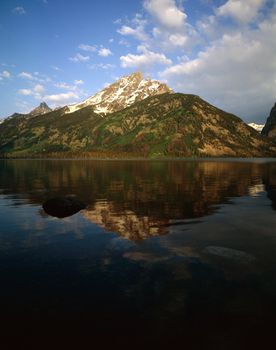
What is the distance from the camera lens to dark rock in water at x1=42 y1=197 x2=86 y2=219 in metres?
41.2

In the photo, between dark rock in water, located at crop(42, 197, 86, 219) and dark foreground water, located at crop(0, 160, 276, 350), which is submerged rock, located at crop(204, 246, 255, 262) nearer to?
dark foreground water, located at crop(0, 160, 276, 350)

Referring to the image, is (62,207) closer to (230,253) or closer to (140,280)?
(230,253)

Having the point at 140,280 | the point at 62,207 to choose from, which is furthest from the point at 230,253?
the point at 62,207

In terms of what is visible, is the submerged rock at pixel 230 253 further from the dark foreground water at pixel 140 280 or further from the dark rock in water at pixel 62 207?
the dark rock in water at pixel 62 207

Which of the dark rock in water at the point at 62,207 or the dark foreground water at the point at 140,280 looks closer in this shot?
the dark foreground water at the point at 140,280

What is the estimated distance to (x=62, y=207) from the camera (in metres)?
42.3

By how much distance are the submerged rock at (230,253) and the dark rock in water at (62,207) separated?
2051 centimetres

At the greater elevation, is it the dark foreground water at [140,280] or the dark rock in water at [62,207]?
the dark rock in water at [62,207]

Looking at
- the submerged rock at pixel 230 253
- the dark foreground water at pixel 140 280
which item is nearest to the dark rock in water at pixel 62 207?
the dark foreground water at pixel 140 280

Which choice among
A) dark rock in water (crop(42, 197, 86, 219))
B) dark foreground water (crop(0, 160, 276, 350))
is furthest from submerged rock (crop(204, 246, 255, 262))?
dark rock in water (crop(42, 197, 86, 219))

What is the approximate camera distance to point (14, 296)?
17.5 meters

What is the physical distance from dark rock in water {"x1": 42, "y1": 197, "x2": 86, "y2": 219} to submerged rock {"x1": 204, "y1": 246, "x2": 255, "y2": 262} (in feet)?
67.3

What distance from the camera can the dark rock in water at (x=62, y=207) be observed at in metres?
41.2

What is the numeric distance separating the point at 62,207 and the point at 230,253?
79.6 ft
